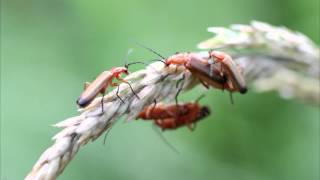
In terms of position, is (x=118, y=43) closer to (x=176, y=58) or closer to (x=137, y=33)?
(x=137, y=33)

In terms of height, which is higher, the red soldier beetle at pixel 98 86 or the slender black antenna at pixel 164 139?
the red soldier beetle at pixel 98 86

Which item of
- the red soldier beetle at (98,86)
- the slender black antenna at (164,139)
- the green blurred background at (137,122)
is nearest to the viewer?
the red soldier beetle at (98,86)

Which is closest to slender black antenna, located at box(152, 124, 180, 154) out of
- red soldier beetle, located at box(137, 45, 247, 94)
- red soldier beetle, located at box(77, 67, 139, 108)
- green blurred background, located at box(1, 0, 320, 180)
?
green blurred background, located at box(1, 0, 320, 180)

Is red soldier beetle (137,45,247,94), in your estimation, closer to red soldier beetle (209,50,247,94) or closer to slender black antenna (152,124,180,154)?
red soldier beetle (209,50,247,94)

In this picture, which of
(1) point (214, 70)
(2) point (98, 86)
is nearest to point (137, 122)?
(2) point (98, 86)

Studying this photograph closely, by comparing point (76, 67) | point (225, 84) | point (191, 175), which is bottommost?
point (191, 175)

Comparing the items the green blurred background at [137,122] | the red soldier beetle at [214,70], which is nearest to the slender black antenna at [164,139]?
the green blurred background at [137,122]

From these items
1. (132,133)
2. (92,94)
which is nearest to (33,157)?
(132,133)

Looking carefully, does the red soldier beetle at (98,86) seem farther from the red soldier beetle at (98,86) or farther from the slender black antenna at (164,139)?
the slender black antenna at (164,139)

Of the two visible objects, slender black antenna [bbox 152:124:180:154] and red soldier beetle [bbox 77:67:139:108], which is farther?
slender black antenna [bbox 152:124:180:154]
